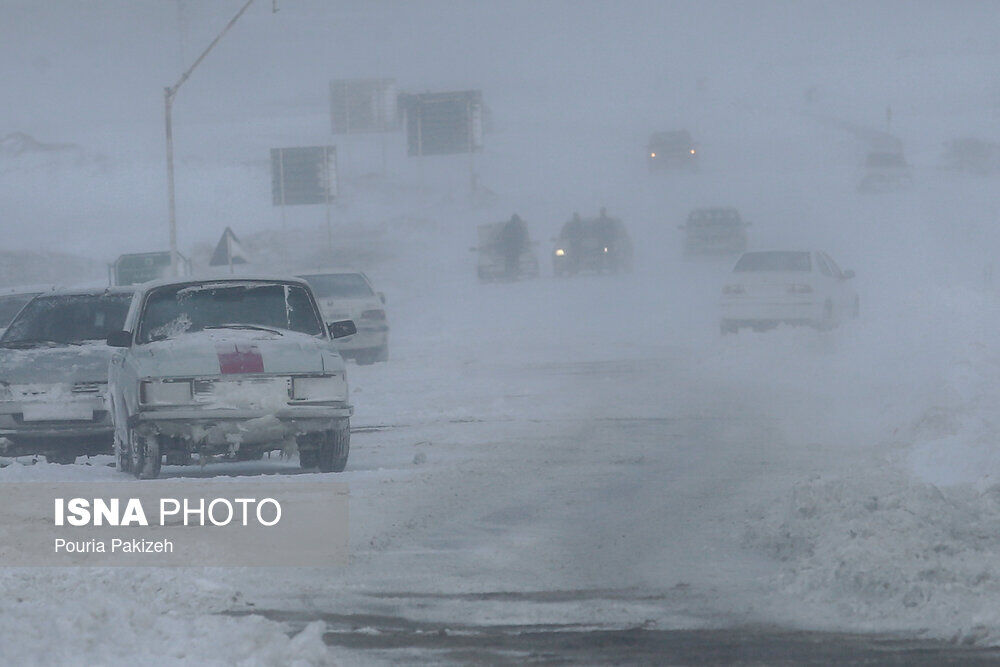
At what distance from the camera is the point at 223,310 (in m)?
12.0

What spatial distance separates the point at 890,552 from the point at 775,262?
2048cm

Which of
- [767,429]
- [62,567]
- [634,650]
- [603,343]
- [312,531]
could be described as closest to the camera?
[634,650]

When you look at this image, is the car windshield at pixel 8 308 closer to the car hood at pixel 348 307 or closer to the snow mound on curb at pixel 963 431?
the car hood at pixel 348 307

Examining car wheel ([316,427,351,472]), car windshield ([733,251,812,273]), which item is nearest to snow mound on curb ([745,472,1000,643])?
car wheel ([316,427,351,472])

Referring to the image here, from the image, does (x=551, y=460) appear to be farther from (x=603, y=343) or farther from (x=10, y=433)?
(x=603, y=343)

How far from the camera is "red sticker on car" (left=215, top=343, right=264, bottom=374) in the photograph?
1130cm

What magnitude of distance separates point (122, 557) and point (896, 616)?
3904mm

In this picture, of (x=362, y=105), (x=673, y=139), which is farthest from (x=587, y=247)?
(x=362, y=105)

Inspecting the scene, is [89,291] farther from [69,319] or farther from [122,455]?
[122,455]

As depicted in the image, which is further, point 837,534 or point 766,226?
point 766,226

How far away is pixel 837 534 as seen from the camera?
8109mm

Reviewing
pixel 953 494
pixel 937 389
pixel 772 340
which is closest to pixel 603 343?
pixel 772 340

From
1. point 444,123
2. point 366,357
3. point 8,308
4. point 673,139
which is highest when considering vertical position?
point 444,123

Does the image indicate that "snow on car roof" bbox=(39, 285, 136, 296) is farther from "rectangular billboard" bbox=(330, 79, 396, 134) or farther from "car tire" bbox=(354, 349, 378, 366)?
"rectangular billboard" bbox=(330, 79, 396, 134)
